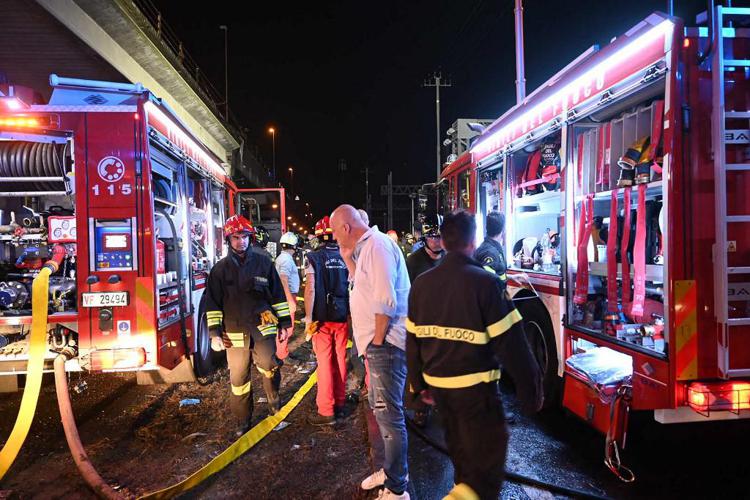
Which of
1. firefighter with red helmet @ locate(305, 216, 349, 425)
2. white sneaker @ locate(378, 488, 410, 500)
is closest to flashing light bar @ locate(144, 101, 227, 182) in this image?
firefighter with red helmet @ locate(305, 216, 349, 425)

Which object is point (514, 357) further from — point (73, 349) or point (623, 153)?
point (73, 349)

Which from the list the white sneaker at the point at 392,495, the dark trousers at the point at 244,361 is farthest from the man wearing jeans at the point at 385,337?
the dark trousers at the point at 244,361

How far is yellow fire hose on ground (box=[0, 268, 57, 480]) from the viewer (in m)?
3.44

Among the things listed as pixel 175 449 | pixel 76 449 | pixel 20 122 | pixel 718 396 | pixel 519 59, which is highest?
pixel 519 59

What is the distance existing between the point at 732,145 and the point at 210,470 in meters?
4.05

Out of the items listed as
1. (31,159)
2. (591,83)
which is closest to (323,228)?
(591,83)

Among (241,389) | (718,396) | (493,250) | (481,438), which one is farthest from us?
(493,250)

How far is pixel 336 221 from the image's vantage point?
314 centimetres

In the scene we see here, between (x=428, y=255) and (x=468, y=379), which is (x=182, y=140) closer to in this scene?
(x=428, y=255)

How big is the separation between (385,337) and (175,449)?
7.36 ft

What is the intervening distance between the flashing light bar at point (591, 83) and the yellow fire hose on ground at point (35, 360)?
4563 mm

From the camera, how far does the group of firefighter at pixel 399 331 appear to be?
200cm

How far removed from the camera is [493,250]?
14.1 feet

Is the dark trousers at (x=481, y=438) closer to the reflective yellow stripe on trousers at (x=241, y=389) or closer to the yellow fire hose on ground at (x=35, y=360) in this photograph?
the reflective yellow stripe on trousers at (x=241, y=389)
